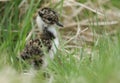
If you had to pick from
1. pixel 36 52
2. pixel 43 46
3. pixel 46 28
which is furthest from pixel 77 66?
pixel 46 28

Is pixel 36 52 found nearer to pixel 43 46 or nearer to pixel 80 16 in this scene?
pixel 43 46

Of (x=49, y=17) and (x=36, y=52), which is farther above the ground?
(x=49, y=17)

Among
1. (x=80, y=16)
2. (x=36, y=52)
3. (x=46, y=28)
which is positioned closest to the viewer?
(x=36, y=52)

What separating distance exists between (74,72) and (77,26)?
11.3 ft

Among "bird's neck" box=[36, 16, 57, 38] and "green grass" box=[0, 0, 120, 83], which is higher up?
"green grass" box=[0, 0, 120, 83]

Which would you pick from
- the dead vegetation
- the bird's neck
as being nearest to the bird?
the bird's neck

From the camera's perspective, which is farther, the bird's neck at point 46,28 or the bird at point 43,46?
the bird's neck at point 46,28

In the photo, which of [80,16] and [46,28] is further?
[80,16]

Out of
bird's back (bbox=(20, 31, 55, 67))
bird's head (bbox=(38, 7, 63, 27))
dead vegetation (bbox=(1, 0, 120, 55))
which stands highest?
bird's head (bbox=(38, 7, 63, 27))

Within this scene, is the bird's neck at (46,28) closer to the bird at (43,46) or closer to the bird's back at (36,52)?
the bird at (43,46)

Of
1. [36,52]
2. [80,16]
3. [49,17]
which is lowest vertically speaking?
[80,16]

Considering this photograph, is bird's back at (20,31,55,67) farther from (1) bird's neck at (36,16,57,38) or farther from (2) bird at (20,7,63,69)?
(1) bird's neck at (36,16,57,38)

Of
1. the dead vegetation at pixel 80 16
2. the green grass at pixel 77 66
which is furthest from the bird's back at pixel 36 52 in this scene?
the dead vegetation at pixel 80 16

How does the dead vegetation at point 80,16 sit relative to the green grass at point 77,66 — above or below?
Answer: below
